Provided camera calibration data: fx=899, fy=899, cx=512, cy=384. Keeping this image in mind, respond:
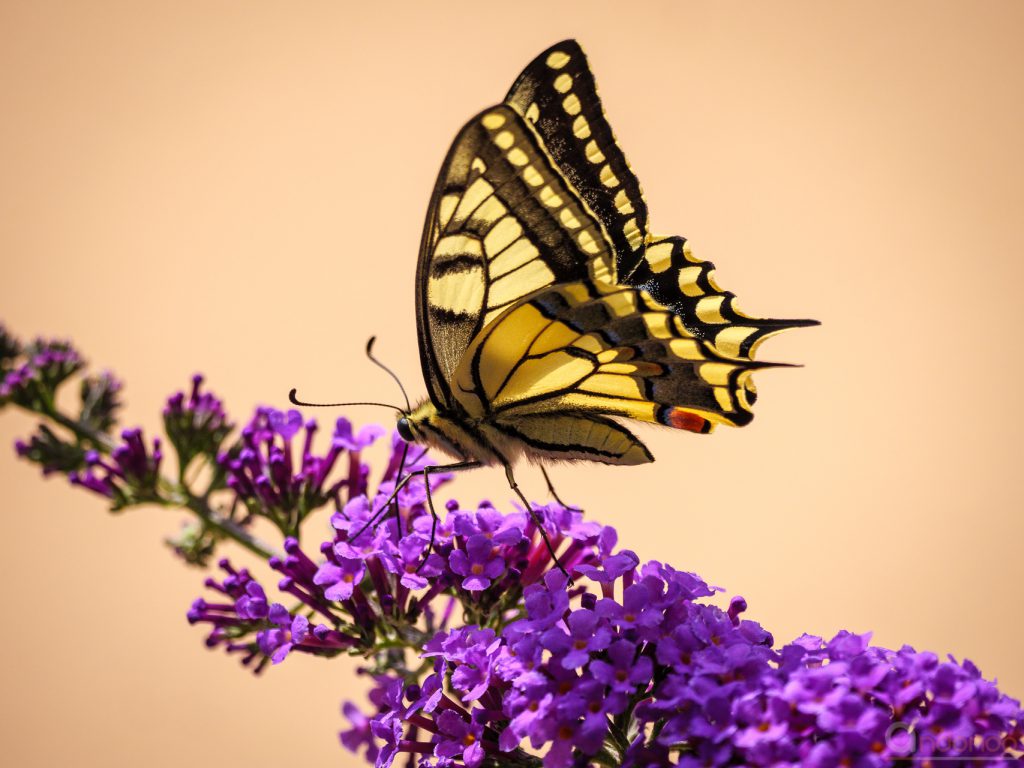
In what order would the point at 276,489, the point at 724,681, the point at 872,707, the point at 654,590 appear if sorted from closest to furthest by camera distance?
the point at 872,707 < the point at 724,681 < the point at 654,590 < the point at 276,489

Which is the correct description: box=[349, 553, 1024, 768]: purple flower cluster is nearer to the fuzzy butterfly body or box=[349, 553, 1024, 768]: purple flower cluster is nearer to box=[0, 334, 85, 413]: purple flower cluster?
the fuzzy butterfly body

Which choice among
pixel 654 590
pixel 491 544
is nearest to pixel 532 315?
pixel 491 544

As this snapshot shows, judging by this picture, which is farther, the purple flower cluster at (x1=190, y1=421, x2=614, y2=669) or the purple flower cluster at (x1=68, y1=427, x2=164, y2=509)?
the purple flower cluster at (x1=68, y1=427, x2=164, y2=509)

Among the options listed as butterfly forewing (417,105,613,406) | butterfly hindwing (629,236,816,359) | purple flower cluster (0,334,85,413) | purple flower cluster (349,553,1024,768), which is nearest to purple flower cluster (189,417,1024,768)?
purple flower cluster (349,553,1024,768)

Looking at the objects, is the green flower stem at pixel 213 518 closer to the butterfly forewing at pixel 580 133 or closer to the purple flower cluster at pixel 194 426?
the purple flower cluster at pixel 194 426

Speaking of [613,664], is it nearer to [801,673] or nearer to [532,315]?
[801,673]

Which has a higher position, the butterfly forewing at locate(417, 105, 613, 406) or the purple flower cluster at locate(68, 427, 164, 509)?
the butterfly forewing at locate(417, 105, 613, 406)

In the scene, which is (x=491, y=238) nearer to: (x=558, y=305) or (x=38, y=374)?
(x=558, y=305)
